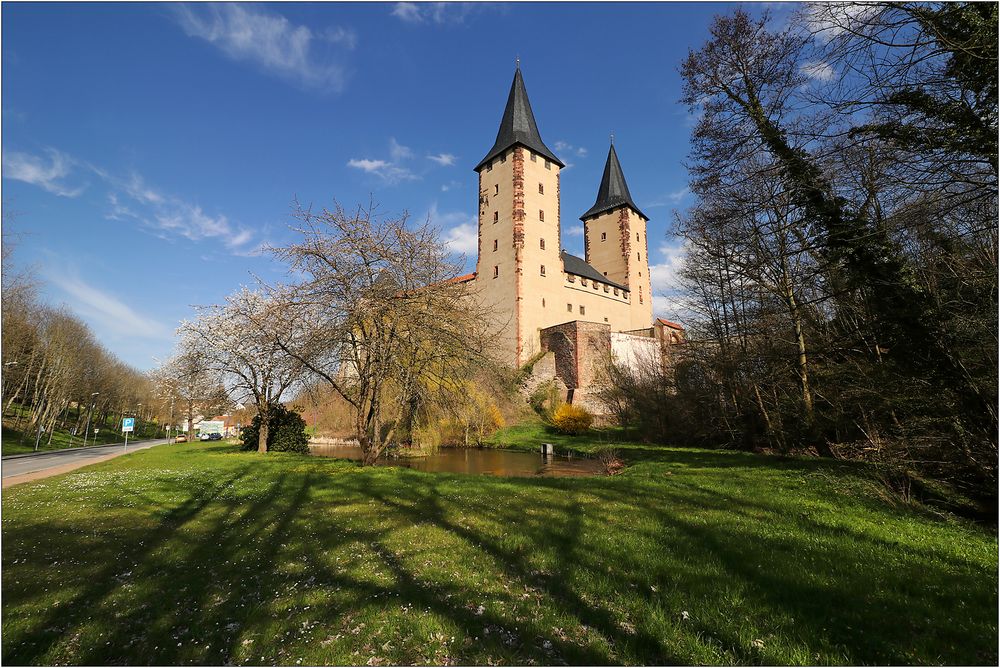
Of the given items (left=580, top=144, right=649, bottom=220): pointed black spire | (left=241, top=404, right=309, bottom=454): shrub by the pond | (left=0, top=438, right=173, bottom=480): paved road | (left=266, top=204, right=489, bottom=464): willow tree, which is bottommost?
(left=0, top=438, right=173, bottom=480): paved road

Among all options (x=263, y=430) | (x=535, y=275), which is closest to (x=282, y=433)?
(x=263, y=430)

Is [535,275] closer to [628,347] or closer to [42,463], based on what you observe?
[628,347]

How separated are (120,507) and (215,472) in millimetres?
4472

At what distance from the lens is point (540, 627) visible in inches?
125

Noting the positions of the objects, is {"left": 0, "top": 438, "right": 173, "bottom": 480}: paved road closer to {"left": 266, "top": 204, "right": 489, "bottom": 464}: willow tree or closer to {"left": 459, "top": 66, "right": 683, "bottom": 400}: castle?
{"left": 266, "top": 204, "right": 489, "bottom": 464}: willow tree

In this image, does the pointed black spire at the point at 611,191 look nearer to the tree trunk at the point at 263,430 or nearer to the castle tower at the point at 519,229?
the castle tower at the point at 519,229

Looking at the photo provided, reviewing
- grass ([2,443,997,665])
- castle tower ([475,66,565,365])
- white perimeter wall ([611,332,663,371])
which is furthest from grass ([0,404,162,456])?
white perimeter wall ([611,332,663,371])

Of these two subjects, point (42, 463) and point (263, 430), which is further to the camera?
point (263, 430)

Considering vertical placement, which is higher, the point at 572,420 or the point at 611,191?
the point at 611,191

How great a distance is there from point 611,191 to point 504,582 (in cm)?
4701

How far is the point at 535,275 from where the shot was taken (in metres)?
34.4

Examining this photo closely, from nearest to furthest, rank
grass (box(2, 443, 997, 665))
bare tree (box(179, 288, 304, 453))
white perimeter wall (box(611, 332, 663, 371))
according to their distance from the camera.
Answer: grass (box(2, 443, 997, 665)), bare tree (box(179, 288, 304, 453)), white perimeter wall (box(611, 332, 663, 371))

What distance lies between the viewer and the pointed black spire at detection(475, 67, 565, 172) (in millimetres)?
36013

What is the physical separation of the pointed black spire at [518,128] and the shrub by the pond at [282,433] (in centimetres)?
2577
